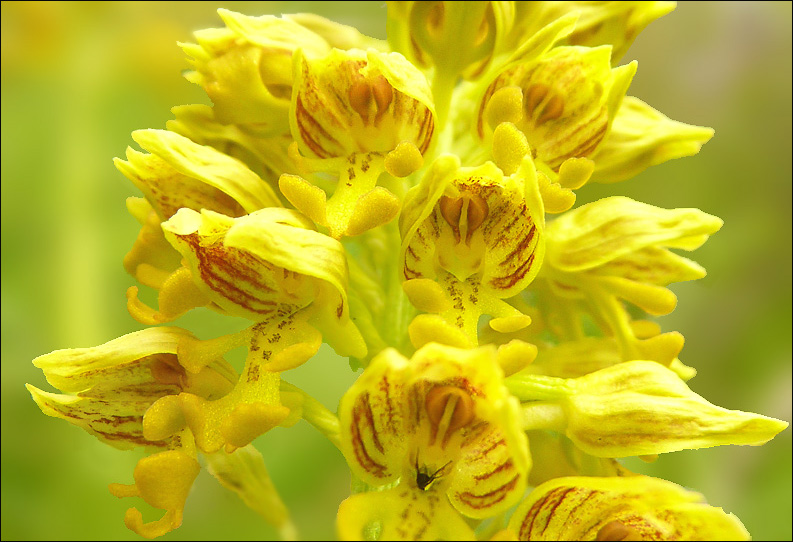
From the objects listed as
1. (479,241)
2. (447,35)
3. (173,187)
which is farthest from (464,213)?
(173,187)

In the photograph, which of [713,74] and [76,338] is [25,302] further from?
[713,74]

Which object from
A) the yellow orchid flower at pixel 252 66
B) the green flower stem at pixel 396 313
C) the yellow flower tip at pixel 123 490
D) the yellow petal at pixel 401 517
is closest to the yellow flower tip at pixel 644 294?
the green flower stem at pixel 396 313

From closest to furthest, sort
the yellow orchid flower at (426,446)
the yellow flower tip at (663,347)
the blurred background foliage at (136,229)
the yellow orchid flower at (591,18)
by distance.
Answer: the yellow orchid flower at (426,446) < the yellow flower tip at (663,347) < the yellow orchid flower at (591,18) < the blurred background foliage at (136,229)

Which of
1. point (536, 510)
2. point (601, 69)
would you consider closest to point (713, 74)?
point (601, 69)

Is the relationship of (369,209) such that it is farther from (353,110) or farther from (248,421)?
(248,421)

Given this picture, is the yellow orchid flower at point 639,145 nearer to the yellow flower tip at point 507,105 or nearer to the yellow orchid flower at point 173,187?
the yellow flower tip at point 507,105

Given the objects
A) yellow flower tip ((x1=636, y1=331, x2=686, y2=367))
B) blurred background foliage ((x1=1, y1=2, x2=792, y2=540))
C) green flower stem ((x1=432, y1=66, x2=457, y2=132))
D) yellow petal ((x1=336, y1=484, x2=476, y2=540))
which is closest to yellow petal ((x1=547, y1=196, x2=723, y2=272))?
yellow flower tip ((x1=636, y1=331, x2=686, y2=367))
